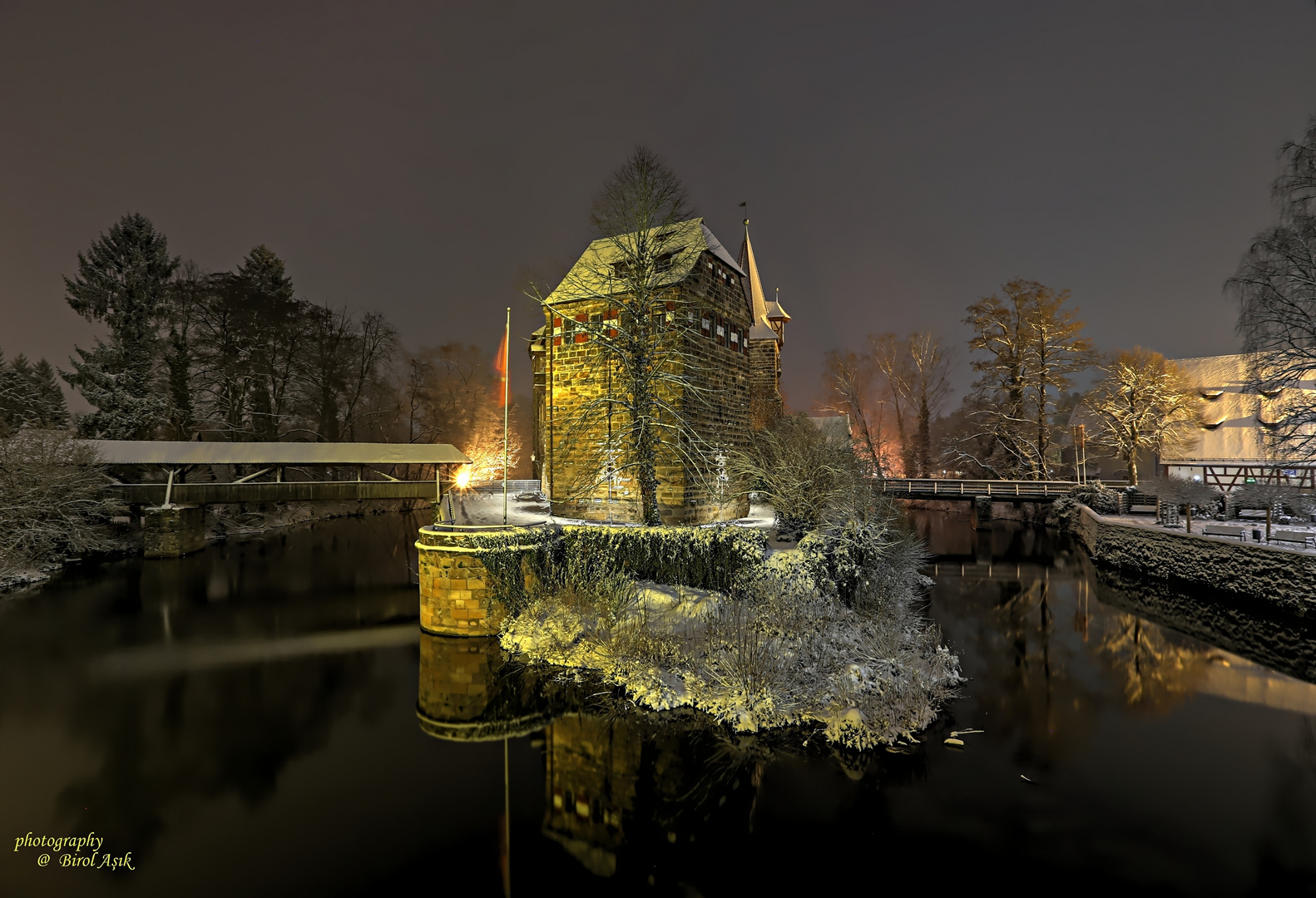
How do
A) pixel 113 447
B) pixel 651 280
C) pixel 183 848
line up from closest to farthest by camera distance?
pixel 183 848 → pixel 651 280 → pixel 113 447

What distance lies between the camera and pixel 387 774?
6.68m

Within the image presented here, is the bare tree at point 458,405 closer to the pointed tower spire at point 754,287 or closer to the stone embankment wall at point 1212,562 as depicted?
the pointed tower spire at point 754,287

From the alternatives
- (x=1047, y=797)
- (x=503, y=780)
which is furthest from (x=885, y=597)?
(x=503, y=780)

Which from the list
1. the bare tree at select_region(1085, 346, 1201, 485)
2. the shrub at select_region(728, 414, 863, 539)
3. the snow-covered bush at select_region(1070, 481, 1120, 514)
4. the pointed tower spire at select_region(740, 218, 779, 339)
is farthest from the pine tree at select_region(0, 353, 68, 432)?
the bare tree at select_region(1085, 346, 1201, 485)

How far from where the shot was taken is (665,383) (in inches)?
493

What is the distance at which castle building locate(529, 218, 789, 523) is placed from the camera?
1249 cm

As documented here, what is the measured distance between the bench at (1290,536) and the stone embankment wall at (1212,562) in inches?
32.8

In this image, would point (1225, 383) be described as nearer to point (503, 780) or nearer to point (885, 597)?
point (885, 597)

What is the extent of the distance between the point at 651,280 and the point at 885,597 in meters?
8.97

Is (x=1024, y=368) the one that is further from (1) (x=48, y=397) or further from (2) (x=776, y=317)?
(1) (x=48, y=397)

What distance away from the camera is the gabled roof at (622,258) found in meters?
12.6

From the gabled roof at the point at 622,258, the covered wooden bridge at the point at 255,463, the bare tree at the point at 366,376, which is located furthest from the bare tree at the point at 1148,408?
the bare tree at the point at 366,376

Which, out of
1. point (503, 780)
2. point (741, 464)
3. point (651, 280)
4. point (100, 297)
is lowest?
point (503, 780)

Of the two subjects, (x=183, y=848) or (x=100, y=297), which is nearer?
(x=183, y=848)
